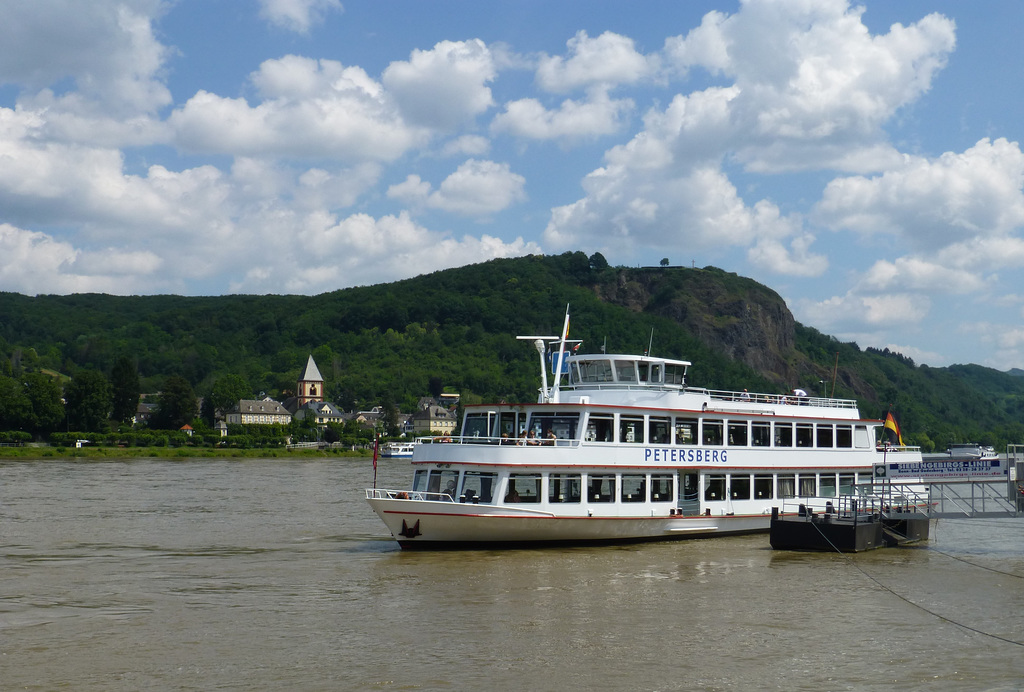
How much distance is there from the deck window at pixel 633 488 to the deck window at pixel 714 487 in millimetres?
2765

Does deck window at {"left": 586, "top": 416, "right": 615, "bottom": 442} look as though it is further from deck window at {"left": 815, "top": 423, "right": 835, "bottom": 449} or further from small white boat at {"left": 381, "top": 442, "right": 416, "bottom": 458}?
small white boat at {"left": 381, "top": 442, "right": 416, "bottom": 458}

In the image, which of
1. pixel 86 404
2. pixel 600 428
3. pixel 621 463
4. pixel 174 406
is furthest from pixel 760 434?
pixel 174 406

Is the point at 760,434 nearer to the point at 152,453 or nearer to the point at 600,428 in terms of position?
the point at 600,428

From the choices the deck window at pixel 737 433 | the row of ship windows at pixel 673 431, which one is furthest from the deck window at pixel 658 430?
the deck window at pixel 737 433

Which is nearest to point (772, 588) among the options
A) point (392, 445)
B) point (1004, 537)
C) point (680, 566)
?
point (680, 566)

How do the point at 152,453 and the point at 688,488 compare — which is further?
the point at 152,453

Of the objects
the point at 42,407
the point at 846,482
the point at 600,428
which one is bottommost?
the point at 846,482

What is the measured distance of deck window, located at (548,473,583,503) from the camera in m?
28.9

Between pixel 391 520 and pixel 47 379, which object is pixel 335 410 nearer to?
pixel 47 379

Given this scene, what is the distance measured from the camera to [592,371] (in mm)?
33531

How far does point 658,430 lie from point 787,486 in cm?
634

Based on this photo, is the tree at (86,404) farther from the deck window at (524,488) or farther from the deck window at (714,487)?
the deck window at (524,488)

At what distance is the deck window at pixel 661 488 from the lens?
31.3 metres

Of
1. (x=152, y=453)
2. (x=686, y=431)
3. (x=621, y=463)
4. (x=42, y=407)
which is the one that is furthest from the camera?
(x=42, y=407)
